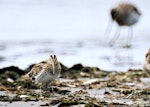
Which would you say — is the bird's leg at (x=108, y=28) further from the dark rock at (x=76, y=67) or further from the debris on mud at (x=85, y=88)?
the debris on mud at (x=85, y=88)

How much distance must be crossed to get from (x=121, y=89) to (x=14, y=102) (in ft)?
5.78

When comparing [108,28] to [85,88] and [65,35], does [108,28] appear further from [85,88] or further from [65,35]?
[85,88]

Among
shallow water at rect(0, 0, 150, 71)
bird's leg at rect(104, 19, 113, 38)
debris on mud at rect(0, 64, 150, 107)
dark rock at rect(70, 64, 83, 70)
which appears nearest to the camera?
debris on mud at rect(0, 64, 150, 107)

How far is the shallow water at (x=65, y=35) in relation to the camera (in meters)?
12.1

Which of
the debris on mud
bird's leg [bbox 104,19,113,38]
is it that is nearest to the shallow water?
bird's leg [bbox 104,19,113,38]

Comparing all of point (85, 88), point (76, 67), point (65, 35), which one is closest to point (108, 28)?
point (65, 35)

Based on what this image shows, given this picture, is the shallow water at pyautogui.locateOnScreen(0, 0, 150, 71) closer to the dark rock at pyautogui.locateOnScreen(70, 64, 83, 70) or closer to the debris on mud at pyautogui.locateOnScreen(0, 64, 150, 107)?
the dark rock at pyautogui.locateOnScreen(70, 64, 83, 70)

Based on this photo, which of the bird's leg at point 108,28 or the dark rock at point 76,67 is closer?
the dark rock at point 76,67

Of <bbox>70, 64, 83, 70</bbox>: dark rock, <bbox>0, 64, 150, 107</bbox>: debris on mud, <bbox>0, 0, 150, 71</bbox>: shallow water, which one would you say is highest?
<bbox>0, 0, 150, 71</bbox>: shallow water

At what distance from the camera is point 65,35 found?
16.5 meters

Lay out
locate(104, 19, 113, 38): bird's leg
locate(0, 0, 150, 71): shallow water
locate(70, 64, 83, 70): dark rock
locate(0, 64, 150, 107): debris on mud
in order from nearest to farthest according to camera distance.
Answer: locate(0, 64, 150, 107): debris on mud → locate(70, 64, 83, 70): dark rock → locate(0, 0, 150, 71): shallow water → locate(104, 19, 113, 38): bird's leg

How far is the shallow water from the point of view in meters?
12.1

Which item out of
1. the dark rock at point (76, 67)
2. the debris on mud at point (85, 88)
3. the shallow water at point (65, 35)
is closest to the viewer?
→ the debris on mud at point (85, 88)

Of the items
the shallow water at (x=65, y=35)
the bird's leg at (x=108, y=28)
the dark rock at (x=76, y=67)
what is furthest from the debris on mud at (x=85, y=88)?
the bird's leg at (x=108, y=28)
